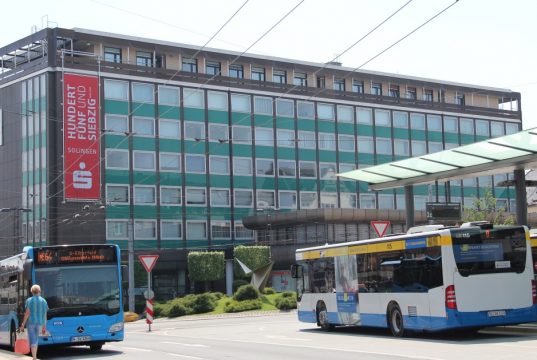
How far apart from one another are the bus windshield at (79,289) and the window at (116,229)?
5072cm

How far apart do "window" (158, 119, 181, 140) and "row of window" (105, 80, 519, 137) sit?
169 cm

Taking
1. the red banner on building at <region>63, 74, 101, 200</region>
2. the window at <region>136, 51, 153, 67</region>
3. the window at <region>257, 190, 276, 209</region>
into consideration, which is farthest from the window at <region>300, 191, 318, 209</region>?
the red banner on building at <region>63, 74, 101, 200</region>

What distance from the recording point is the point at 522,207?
26.3m

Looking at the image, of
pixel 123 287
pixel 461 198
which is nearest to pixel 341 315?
pixel 123 287

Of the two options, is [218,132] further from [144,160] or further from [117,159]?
[117,159]

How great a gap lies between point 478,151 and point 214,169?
179 feet

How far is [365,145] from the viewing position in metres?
87.1

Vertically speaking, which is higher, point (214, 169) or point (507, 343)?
point (214, 169)

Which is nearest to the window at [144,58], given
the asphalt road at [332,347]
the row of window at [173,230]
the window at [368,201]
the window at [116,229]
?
the row of window at [173,230]

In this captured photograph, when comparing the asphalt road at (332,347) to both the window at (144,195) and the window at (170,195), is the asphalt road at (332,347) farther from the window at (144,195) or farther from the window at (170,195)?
the window at (170,195)

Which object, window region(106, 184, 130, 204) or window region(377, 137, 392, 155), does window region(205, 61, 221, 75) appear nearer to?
window region(106, 184, 130, 204)

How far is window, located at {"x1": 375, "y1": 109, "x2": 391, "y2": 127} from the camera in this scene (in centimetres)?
8819

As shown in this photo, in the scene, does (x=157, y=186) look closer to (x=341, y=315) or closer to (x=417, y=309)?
(x=341, y=315)

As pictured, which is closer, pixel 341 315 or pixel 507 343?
pixel 507 343
